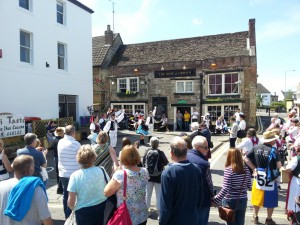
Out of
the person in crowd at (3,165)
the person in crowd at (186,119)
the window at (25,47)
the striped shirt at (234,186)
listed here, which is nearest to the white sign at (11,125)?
the window at (25,47)

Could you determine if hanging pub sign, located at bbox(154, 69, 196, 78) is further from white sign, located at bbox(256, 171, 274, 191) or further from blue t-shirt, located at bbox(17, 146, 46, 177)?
blue t-shirt, located at bbox(17, 146, 46, 177)

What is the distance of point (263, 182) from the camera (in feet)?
16.6

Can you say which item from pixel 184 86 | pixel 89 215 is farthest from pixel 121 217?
pixel 184 86

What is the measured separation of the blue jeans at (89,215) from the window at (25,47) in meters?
13.1

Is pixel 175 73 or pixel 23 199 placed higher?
pixel 175 73

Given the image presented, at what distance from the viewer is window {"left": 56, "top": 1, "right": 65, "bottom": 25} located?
1691 cm

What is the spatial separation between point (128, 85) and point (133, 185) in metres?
21.8

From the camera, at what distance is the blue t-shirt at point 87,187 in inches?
140

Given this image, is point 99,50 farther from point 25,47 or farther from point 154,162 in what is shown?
point 154,162

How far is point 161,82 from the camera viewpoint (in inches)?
925

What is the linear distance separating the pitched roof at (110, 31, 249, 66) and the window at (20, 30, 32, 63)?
447 inches

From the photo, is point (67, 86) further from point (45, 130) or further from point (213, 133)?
point (213, 133)

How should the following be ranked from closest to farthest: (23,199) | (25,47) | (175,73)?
(23,199), (25,47), (175,73)

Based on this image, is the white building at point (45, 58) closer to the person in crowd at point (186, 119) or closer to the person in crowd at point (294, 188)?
the person in crowd at point (186, 119)
